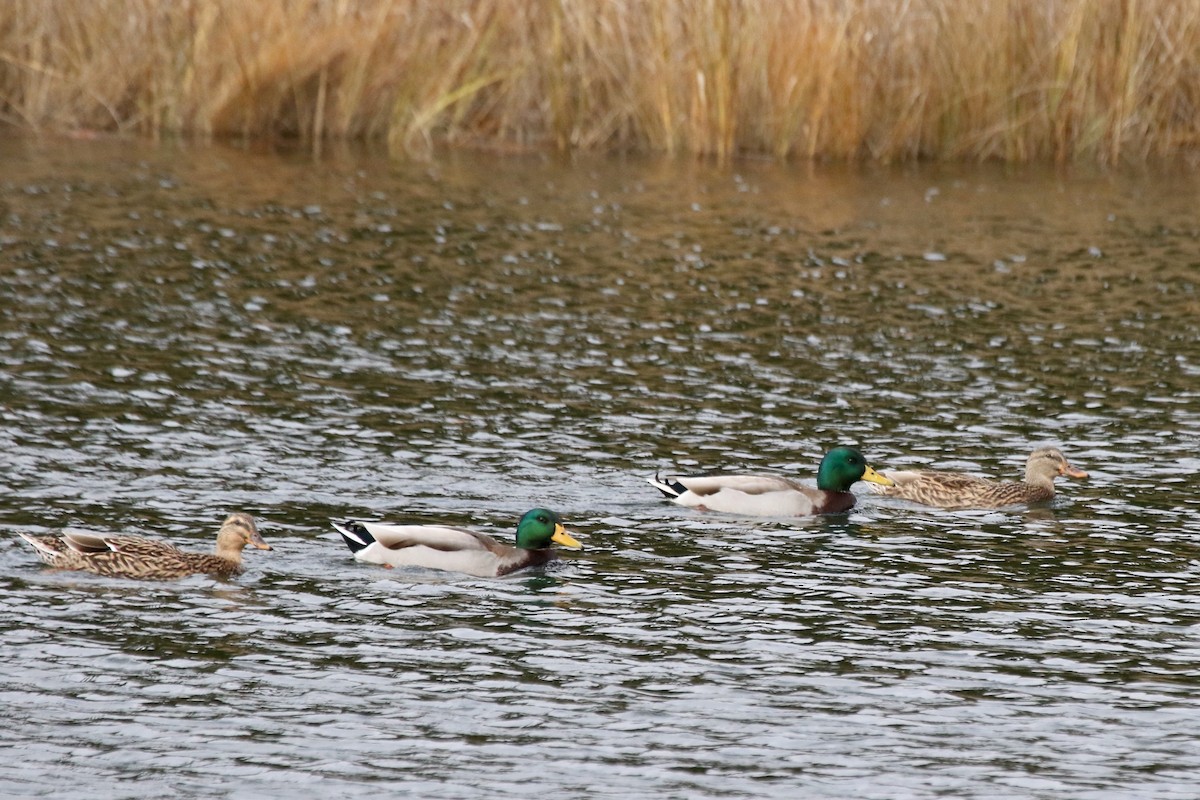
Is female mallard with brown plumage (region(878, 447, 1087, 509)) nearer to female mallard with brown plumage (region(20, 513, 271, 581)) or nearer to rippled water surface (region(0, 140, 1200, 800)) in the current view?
rippled water surface (region(0, 140, 1200, 800))

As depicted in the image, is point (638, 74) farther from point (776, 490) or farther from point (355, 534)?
point (355, 534)

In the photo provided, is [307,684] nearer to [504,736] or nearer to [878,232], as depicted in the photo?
[504,736]

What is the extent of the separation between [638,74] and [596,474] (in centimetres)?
1652

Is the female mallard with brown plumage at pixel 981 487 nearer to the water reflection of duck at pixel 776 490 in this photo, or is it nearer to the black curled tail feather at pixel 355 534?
the water reflection of duck at pixel 776 490

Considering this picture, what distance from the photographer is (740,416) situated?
55.3ft

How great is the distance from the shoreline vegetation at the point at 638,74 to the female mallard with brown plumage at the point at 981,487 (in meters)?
15.0

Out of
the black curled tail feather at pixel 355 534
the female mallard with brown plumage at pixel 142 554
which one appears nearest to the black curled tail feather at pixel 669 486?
the black curled tail feather at pixel 355 534

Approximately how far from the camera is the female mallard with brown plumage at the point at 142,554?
11836mm

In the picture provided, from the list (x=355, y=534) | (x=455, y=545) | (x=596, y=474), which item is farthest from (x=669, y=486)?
(x=355, y=534)

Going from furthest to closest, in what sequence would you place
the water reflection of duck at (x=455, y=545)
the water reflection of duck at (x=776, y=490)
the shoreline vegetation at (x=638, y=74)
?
the shoreline vegetation at (x=638, y=74)
the water reflection of duck at (x=776, y=490)
the water reflection of duck at (x=455, y=545)

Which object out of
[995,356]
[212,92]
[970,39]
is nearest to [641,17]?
[970,39]

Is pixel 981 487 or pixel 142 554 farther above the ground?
pixel 981 487

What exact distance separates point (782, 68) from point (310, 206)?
7422 millimetres

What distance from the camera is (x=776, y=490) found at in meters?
13.9
